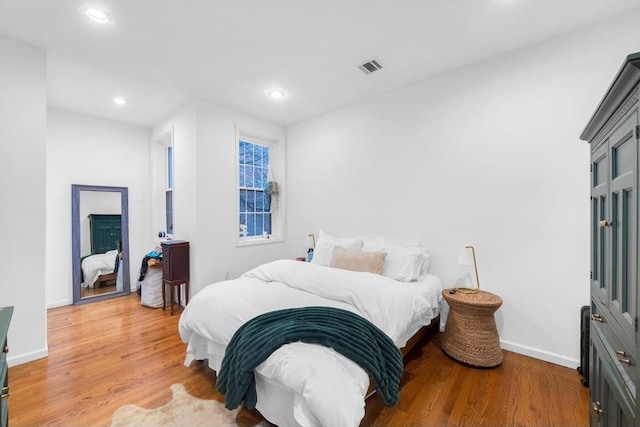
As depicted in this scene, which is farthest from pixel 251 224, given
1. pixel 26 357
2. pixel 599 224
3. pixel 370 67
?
pixel 599 224

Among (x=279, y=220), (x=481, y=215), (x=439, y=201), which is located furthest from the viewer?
(x=279, y=220)

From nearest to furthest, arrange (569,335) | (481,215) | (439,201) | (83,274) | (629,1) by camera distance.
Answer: (629,1) → (569,335) → (481,215) → (439,201) → (83,274)

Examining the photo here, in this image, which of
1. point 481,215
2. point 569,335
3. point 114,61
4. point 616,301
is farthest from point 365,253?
point 114,61

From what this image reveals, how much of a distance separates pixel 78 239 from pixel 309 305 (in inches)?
152

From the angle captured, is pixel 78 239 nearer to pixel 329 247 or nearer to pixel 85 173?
pixel 85 173

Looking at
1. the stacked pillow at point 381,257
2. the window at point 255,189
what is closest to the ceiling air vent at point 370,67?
the stacked pillow at point 381,257

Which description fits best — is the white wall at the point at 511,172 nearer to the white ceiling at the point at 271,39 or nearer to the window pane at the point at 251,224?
the white ceiling at the point at 271,39

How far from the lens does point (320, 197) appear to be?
4.11m

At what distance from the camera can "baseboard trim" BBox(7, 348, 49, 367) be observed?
7.63 ft

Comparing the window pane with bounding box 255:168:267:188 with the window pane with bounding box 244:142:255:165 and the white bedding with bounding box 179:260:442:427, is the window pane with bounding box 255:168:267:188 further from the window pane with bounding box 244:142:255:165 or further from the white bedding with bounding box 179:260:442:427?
the white bedding with bounding box 179:260:442:427

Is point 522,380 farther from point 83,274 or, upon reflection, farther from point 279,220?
point 83,274

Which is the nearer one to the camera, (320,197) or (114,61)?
(114,61)

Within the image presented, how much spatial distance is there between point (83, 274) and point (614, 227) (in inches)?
218

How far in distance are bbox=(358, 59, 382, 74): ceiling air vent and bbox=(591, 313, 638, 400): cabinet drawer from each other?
2.62 meters
